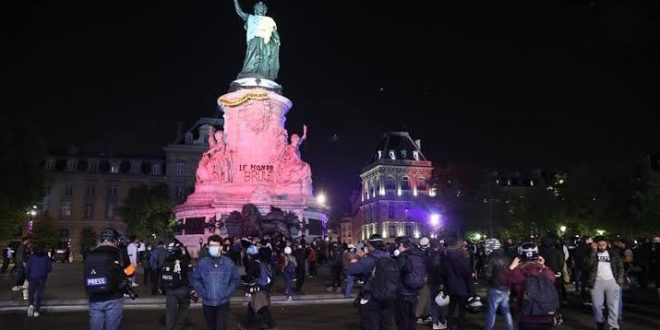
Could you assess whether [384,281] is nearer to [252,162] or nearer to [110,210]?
[252,162]

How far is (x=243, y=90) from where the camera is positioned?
37188mm

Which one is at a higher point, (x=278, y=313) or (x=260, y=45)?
(x=260, y=45)

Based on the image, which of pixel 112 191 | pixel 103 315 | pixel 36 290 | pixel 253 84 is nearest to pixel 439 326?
pixel 103 315

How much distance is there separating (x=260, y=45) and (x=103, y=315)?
32.8 m

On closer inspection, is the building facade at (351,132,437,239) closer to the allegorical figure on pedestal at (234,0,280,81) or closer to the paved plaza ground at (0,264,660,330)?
the allegorical figure on pedestal at (234,0,280,81)

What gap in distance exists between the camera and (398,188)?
88.7m

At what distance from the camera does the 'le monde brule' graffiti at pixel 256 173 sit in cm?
3688

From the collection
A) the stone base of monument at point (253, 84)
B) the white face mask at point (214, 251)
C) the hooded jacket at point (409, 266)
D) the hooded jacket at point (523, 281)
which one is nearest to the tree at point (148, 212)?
the stone base of monument at point (253, 84)

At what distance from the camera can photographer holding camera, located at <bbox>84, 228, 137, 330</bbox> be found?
8.12 metres

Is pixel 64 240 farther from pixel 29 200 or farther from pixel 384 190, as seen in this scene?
pixel 384 190

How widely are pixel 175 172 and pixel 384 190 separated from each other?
106 feet

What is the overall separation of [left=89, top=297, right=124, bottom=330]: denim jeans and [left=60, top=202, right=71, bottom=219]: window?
74.1 metres

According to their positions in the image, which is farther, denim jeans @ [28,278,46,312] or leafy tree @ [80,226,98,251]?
leafy tree @ [80,226,98,251]

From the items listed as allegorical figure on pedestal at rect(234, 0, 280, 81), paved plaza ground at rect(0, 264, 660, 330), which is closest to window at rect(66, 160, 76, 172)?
allegorical figure on pedestal at rect(234, 0, 280, 81)
